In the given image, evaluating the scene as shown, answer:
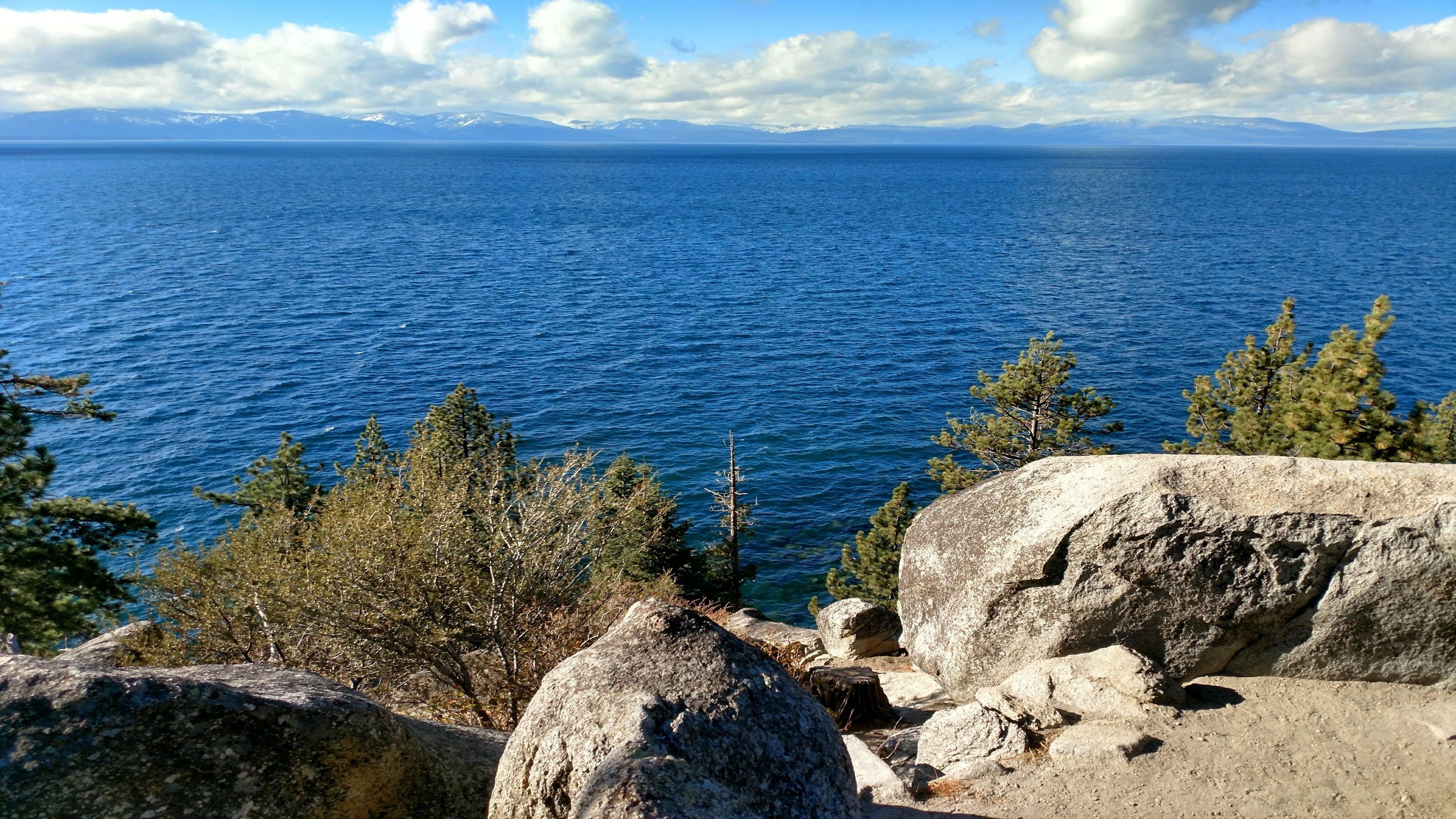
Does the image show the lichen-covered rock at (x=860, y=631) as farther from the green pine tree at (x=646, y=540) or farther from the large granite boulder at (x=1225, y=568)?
the green pine tree at (x=646, y=540)

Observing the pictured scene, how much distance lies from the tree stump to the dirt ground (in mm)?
5014

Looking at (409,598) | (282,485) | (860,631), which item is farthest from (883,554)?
(282,485)

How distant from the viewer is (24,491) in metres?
22.0

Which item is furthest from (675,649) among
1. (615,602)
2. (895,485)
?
(895,485)

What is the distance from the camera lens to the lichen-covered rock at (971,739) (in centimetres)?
1575

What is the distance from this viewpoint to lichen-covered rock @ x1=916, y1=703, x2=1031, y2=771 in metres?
15.8

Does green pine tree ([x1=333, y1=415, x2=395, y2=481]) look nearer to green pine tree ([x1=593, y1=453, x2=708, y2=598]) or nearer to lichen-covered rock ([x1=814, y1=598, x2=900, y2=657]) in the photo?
green pine tree ([x1=593, y1=453, x2=708, y2=598])

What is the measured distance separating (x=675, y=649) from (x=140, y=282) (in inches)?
4542

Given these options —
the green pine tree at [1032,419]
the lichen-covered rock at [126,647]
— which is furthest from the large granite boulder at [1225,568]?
the lichen-covered rock at [126,647]

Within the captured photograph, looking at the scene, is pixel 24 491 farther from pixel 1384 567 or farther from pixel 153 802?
pixel 1384 567

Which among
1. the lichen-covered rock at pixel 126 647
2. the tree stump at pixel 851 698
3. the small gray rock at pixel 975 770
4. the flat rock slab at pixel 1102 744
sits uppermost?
the flat rock slab at pixel 1102 744

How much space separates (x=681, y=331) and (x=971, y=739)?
72230 millimetres

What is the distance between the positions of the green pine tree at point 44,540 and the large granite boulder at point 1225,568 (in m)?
22.8

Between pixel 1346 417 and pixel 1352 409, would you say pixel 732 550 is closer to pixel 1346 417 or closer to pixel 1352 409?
pixel 1346 417
